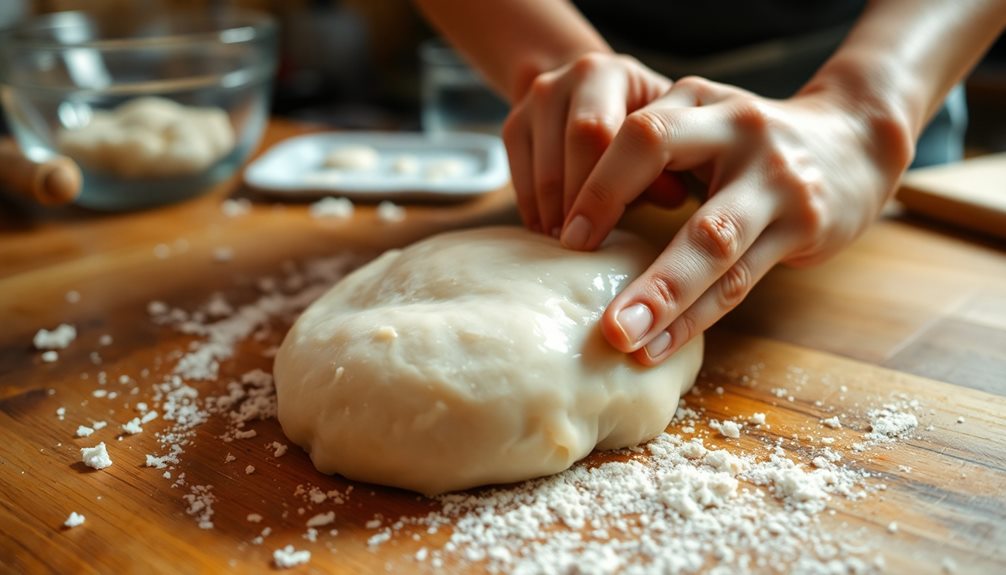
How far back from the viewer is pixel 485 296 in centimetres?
103

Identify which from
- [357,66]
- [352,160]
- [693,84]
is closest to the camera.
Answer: [693,84]

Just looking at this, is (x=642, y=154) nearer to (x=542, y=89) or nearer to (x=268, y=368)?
(x=542, y=89)

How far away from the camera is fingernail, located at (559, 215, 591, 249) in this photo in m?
1.09

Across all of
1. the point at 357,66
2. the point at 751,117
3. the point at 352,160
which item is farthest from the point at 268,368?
the point at 357,66

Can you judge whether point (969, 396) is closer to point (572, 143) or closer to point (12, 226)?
point (572, 143)

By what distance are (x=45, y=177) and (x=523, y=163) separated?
1027mm

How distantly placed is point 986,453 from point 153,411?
3.38 feet

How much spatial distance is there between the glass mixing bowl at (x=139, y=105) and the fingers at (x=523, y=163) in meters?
0.86

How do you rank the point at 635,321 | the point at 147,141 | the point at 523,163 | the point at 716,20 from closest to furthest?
the point at 635,321, the point at 523,163, the point at 147,141, the point at 716,20

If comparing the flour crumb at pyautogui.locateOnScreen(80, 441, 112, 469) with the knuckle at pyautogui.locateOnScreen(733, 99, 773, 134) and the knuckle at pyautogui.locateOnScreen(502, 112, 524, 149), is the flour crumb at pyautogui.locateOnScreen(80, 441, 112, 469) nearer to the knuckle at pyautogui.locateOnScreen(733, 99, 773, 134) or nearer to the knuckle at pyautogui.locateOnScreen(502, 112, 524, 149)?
the knuckle at pyautogui.locateOnScreen(502, 112, 524, 149)

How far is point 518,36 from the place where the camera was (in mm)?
1471

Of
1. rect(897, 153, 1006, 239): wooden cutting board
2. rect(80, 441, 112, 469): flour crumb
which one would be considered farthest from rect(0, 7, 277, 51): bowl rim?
rect(897, 153, 1006, 239): wooden cutting board

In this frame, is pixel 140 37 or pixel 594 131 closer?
pixel 594 131

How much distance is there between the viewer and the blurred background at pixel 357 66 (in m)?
2.81
